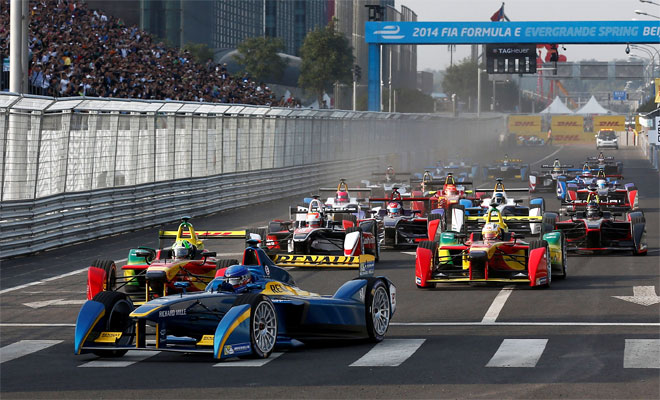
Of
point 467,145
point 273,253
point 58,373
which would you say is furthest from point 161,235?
point 467,145

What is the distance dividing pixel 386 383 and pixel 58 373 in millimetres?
3191

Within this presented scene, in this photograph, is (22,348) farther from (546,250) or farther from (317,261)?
(546,250)

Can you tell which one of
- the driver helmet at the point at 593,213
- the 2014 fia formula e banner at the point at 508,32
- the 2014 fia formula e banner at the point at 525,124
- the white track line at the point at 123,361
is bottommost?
the white track line at the point at 123,361

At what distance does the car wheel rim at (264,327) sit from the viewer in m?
11.6

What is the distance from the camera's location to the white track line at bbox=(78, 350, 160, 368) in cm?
1158

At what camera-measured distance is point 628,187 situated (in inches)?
1281

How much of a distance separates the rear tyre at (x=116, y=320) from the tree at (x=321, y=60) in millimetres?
67183

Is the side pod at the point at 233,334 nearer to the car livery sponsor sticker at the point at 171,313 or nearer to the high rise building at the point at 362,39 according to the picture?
the car livery sponsor sticker at the point at 171,313

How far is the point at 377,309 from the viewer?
13125 millimetres

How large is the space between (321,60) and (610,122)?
59.7 metres

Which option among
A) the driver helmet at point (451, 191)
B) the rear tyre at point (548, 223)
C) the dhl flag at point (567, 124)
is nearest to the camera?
the rear tyre at point (548, 223)

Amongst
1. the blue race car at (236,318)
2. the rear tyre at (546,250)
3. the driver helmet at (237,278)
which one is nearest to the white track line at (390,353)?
the blue race car at (236,318)

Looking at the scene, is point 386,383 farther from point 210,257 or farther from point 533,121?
point 533,121

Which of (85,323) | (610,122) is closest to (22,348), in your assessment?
(85,323)
